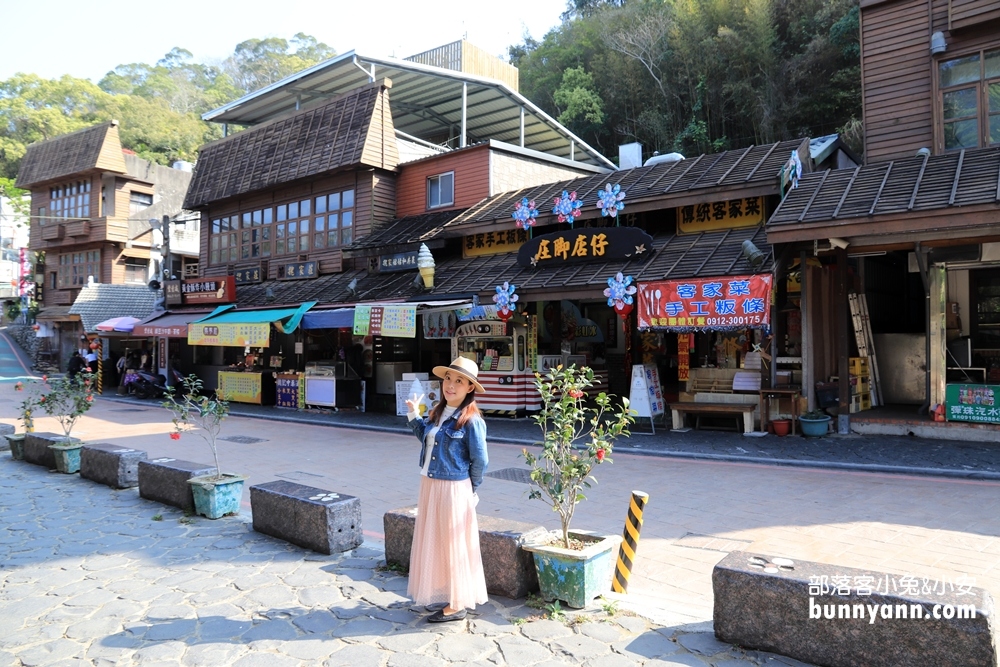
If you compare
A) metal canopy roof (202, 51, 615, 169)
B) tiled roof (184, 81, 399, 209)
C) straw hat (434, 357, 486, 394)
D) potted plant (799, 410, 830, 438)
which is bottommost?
potted plant (799, 410, 830, 438)

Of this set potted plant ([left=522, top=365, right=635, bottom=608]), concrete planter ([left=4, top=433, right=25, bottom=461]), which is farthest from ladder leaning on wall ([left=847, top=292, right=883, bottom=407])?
concrete planter ([left=4, top=433, right=25, bottom=461])

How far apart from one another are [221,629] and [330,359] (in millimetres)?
15978

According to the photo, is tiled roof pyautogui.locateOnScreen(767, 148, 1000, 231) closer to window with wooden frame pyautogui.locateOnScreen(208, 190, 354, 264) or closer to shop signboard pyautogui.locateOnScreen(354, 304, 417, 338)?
shop signboard pyautogui.locateOnScreen(354, 304, 417, 338)

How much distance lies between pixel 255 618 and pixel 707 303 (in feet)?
29.0

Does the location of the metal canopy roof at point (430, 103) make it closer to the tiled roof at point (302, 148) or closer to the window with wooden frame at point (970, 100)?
the tiled roof at point (302, 148)

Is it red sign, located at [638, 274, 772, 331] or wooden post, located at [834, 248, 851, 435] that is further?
wooden post, located at [834, 248, 851, 435]

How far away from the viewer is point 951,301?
13.0m

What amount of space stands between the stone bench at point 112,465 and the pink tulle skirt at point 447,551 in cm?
624

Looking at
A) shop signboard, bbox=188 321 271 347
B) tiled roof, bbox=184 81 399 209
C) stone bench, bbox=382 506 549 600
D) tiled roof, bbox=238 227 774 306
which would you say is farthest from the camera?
tiled roof, bbox=184 81 399 209

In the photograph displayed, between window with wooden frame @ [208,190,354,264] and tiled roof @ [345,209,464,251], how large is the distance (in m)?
1.24

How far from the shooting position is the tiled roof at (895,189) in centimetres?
966

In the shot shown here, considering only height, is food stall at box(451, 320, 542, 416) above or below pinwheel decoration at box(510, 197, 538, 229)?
below

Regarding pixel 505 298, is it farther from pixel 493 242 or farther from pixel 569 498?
pixel 569 498

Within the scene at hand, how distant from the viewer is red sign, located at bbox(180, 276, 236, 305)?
71.8ft
